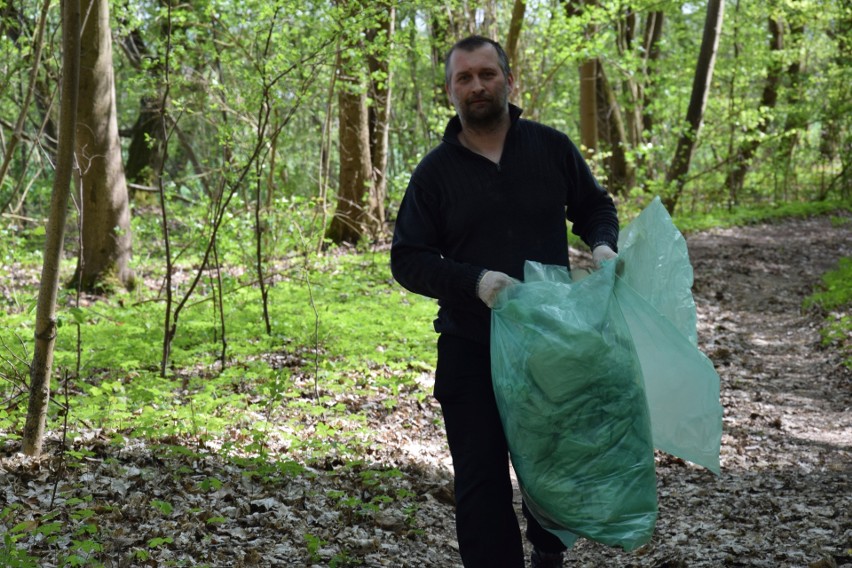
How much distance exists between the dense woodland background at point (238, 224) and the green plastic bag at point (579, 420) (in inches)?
→ 75.8

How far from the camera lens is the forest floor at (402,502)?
362 centimetres

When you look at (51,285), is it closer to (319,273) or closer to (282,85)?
(282,85)

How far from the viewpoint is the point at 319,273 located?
10375mm

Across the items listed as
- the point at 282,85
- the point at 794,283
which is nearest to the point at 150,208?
the point at 282,85

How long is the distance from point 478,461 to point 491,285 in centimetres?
61

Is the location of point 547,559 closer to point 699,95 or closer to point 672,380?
point 672,380

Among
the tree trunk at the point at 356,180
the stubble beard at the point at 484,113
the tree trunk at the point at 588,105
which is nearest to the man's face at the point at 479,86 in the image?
the stubble beard at the point at 484,113

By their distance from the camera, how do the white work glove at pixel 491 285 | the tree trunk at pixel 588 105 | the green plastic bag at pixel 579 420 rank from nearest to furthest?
the green plastic bag at pixel 579 420 → the white work glove at pixel 491 285 → the tree trunk at pixel 588 105

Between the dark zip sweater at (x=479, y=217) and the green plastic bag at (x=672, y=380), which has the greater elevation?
the dark zip sweater at (x=479, y=217)

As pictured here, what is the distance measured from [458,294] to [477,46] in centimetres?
92

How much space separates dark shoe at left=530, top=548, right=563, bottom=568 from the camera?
3.14 m

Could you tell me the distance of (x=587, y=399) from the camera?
255 cm

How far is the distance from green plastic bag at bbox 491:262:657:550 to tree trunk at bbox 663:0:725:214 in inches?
517

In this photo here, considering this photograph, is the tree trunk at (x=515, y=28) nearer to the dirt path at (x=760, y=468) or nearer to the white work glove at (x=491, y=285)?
the dirt path at (x=760, y=468)
